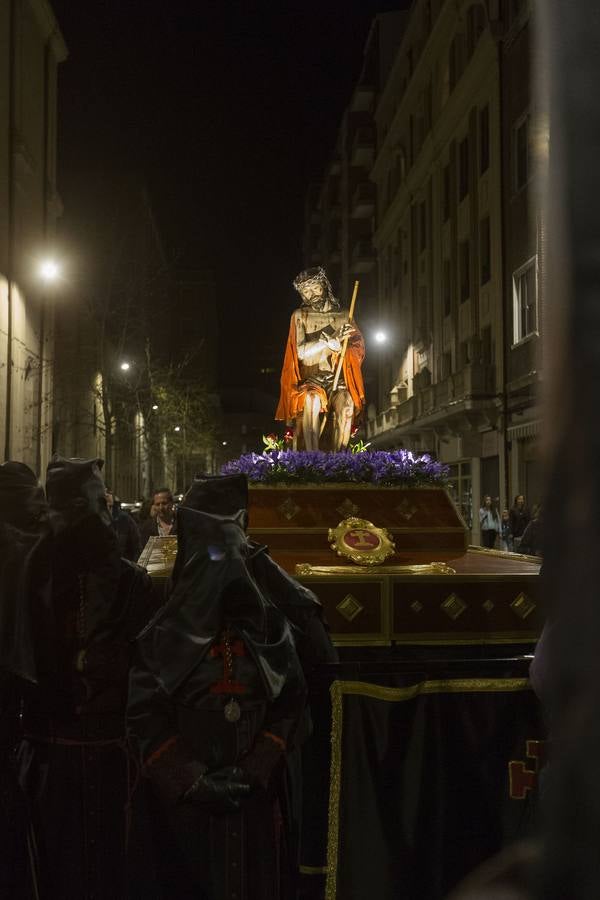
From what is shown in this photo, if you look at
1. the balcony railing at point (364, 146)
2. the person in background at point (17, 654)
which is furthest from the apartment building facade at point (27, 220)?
→ the balcony railing at point (364, 146)

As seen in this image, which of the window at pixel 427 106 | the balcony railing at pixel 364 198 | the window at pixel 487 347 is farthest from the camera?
the balcony railing at pixel 364 198

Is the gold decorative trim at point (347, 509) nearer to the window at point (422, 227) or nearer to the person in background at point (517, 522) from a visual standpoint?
the person in background at point (517, 522)

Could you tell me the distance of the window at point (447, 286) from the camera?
34531mm

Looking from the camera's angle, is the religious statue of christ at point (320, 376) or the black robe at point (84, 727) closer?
the black robe at point (84, 727)

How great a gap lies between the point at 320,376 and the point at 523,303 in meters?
17.4

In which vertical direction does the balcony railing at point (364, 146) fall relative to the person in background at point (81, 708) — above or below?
above

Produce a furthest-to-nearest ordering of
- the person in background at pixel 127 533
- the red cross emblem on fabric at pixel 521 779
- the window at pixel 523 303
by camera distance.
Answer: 1. the window at pixel 523 303
2. the person in background at pixel 127 533
3. the red cross emblem on fabric at pixel 521 779

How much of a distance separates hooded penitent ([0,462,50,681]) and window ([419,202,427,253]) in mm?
36418

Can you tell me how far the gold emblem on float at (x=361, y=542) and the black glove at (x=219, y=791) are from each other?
3359 mm

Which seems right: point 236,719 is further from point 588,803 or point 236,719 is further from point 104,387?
point 104,387

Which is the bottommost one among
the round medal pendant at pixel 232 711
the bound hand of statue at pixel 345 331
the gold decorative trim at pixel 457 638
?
the gold decorative trim at pixel 457 638

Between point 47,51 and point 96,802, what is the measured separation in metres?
30.8

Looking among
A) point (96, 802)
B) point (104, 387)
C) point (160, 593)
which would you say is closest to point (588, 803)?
point (96, 802)

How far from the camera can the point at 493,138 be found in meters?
28.0
